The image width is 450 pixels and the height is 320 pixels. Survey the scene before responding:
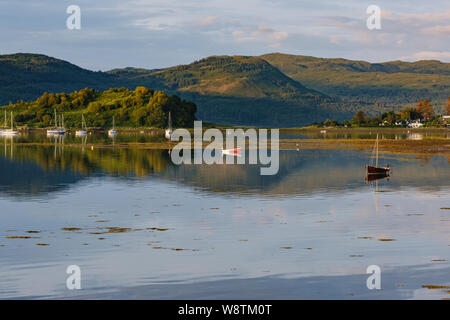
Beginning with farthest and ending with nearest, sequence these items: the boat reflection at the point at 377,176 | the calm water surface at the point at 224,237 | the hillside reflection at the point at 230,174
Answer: the boat reflection at the point at 377,176 < the hillside reflection at the point at 230,174 < the calm water surface at the point at 224,237

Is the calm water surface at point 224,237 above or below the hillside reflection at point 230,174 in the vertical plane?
below

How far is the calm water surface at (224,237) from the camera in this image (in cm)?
2264

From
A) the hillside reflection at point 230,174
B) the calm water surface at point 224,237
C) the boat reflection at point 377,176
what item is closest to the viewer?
the calm water surface at point 224,237

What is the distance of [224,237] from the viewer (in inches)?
1246

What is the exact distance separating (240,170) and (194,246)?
41870 millimetres

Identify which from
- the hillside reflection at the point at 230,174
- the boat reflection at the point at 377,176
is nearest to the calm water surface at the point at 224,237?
the hillside reflection at the point at 230,174

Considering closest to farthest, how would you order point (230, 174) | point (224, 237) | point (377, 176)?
1. point (224, 237)
2. point (377, 176)
3. point (230, 174)

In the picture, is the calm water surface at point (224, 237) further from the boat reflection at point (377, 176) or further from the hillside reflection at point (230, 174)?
Answer: the boat reflection at point (377, 176)

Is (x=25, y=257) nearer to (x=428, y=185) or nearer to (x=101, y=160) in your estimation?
(x=428, y=185)

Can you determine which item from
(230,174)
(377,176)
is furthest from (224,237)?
(377,176)

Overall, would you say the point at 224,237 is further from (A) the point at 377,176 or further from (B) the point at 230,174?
(A) the point at 377,176

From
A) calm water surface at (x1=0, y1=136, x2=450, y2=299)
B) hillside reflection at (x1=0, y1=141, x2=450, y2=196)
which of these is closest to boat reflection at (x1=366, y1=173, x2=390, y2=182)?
hillside reflection at (x1=0, y1=141, x2=450, y2=196)

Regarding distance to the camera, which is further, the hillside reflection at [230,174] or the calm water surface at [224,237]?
the hillside reflection at [230,174]
